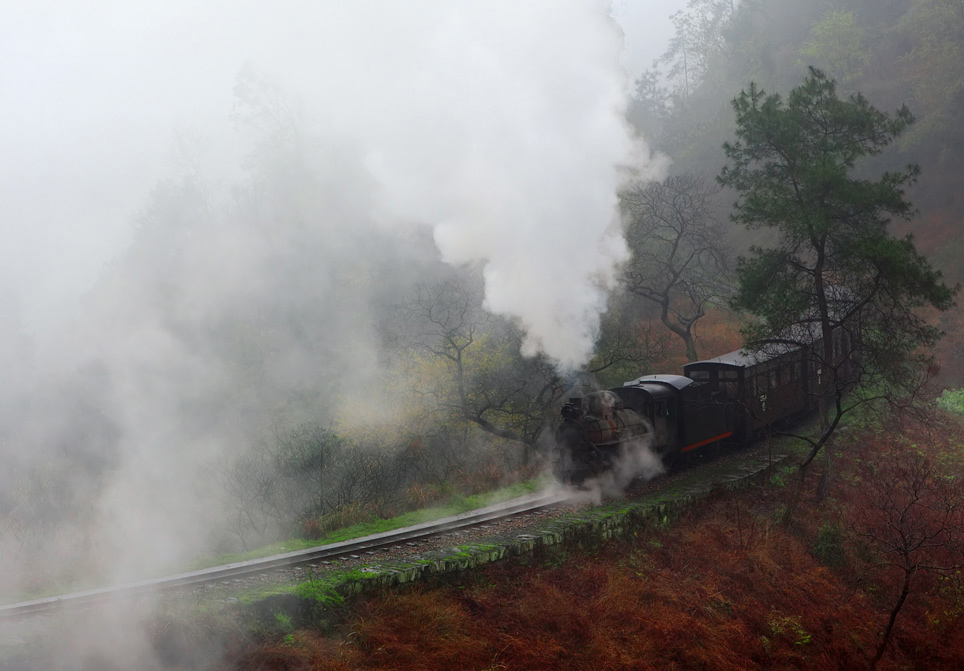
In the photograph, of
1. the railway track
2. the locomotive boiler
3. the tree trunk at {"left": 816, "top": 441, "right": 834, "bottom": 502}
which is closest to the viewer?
the railway track

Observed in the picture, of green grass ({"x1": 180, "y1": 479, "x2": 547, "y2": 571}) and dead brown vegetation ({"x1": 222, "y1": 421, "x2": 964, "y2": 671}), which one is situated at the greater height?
green grass ({"x1": 180, "y1": 479, "x2": 547, "y2": 571})

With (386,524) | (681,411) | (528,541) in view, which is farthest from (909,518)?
(386,524)

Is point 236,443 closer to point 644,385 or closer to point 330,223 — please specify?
point 644,385

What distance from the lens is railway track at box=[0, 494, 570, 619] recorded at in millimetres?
8172

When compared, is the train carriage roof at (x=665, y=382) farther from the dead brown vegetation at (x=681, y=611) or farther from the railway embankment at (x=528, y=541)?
the dead brown vegetation at (x=681, y=611)

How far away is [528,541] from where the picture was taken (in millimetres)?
10531

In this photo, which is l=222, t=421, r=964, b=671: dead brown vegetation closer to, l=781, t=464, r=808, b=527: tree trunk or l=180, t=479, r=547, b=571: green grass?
l=781, t=464, r=808, b=527: tree trunk

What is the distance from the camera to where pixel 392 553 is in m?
10.0

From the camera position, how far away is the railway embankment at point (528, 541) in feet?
26.9

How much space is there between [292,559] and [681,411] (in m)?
8.23

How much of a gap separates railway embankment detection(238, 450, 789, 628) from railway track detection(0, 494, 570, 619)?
59 centimetres

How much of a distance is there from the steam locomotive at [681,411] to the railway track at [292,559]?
3.77 feet

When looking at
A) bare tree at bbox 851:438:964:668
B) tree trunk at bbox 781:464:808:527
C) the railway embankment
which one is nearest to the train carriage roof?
the railway embankment

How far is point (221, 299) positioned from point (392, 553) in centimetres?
2285
